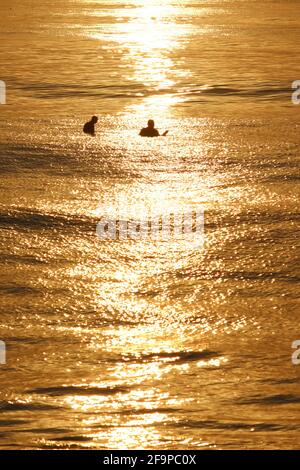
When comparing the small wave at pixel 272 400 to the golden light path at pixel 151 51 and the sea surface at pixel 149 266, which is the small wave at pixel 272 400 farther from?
the golden light path at pixel 151 51

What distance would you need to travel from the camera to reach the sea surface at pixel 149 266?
18.4 ft

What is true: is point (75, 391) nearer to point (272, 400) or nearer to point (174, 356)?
point (174, 356)

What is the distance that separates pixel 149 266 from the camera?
8219 millimetres

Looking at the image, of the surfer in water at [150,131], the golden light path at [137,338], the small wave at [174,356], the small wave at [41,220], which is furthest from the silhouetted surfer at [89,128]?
the small wave at [174,356]

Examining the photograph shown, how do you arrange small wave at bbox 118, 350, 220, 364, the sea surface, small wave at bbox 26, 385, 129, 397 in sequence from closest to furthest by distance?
the sea surface → small wave at bbox 26, 385, 129, 397 → small wave at bbox 118, 350, 220, 364

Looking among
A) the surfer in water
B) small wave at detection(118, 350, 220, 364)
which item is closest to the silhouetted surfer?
the surfer in water

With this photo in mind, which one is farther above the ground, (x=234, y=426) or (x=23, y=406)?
(x=23, y=406)

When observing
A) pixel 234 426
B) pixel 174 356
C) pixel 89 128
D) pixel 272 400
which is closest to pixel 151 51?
pixel 89 128

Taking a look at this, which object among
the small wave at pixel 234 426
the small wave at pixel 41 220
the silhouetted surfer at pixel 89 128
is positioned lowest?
the small wave at pixel 234 426

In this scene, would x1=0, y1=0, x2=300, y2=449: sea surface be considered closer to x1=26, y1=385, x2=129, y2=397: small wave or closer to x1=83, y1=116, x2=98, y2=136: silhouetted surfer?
x1=26, y1=385, x2=129, y2=397: small wave

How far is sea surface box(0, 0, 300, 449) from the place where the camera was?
5.60 m
